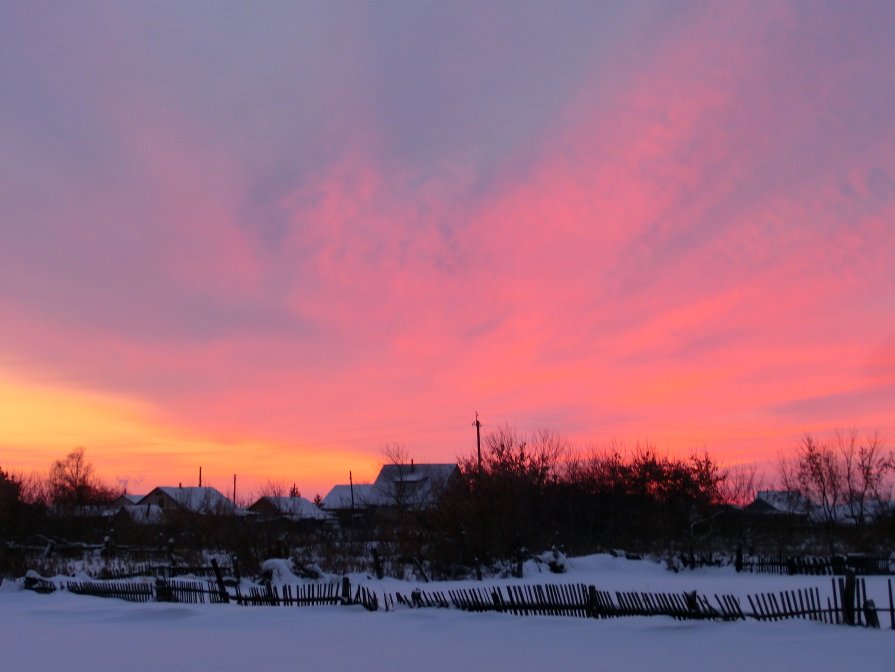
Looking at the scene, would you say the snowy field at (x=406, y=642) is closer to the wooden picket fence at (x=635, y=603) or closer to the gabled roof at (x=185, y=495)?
the wooden picket fence at (x=635, y=603)

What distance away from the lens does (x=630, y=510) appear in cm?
4225

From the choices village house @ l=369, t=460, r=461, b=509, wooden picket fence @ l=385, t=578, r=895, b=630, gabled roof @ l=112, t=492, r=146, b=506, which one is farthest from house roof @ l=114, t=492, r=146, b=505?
wooden picket fence @ l=385, t=578, r=895, b=630

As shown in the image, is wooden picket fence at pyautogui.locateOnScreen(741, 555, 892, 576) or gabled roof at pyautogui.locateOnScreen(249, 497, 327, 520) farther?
gabled roof at pyautogui.locateOnScreen(249, 497, 327, 520)

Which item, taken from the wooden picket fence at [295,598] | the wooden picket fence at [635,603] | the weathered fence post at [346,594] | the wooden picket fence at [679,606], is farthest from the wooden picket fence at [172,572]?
the wooden picket fence at [679,606]

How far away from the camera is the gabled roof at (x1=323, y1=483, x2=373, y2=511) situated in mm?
73125

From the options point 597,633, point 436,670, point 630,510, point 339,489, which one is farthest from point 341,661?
point 339,489

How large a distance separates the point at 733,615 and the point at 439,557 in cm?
1526

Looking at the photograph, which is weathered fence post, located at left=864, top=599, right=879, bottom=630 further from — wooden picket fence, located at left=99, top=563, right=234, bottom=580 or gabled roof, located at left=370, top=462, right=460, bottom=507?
gabled roof, located at left=370, top=462, right=460, bottom=507

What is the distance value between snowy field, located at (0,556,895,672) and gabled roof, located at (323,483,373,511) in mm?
56658

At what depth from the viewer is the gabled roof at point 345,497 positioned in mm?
73125

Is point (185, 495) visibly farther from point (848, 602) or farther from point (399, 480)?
point (848, 602)

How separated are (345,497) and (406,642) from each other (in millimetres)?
66906

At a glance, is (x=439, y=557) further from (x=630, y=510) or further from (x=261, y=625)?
(x=630, y=510)

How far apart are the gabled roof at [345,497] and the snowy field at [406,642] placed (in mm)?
56658
